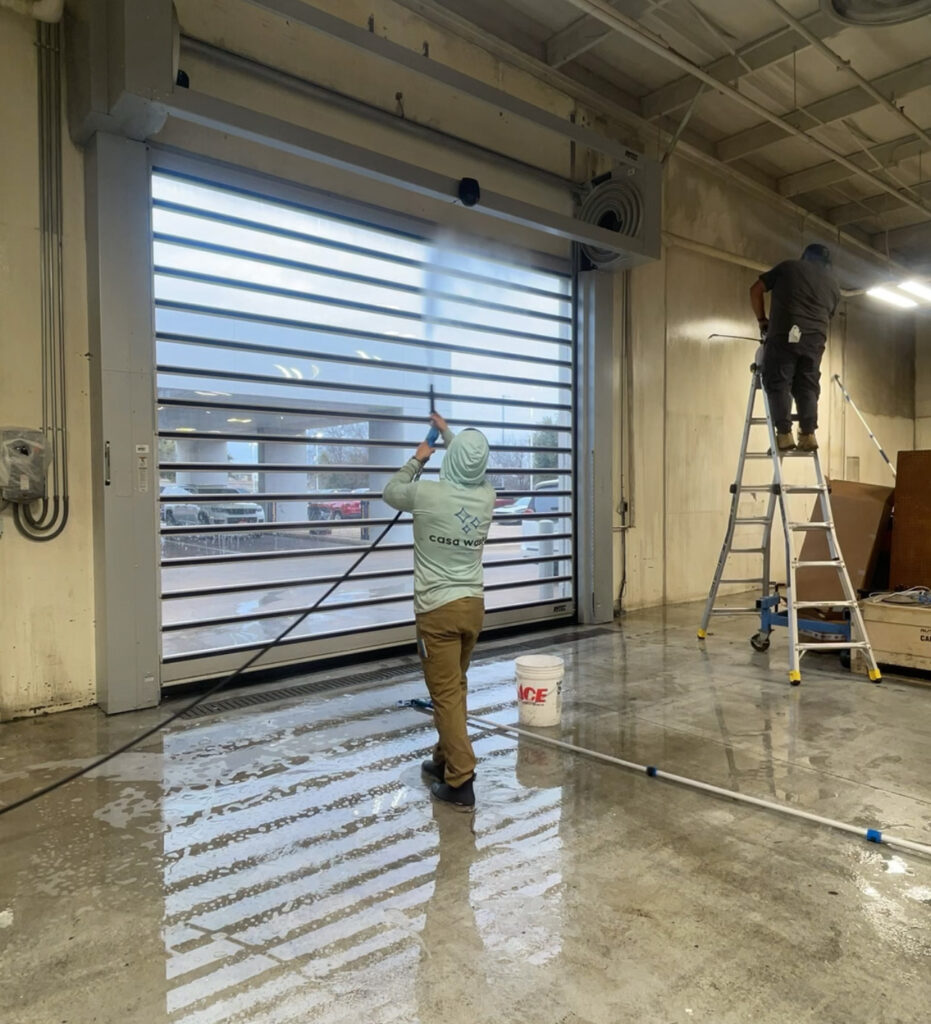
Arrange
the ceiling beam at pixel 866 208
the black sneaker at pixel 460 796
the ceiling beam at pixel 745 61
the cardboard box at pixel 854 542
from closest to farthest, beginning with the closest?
1. the black sneaker at pixel 460 796
2. the cardboard box at pixel 854 542
3. the ceiling beam at pixel 745 61
4. the ceiling beam at pixel 866 208

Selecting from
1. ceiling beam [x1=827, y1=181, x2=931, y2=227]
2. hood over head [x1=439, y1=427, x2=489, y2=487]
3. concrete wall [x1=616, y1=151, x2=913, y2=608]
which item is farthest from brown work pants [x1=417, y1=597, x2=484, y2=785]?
ceiling beam [x1=827, y1=181, x2=931, y2=227]

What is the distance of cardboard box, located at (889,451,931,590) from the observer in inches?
190

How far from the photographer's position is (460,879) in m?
2.15

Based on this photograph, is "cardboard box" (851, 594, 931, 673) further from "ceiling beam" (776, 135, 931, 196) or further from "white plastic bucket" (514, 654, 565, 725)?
"ceiling beam" (776, 135, 931, 196)

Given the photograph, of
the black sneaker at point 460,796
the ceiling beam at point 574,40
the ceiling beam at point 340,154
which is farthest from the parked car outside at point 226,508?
the ceiling beam at point 574,40

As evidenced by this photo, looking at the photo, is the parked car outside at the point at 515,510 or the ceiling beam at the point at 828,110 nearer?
the parked car outside at the point at 515,510

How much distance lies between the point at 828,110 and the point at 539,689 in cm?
651

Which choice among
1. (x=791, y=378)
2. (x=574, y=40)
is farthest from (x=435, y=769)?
(x=574, y=40)

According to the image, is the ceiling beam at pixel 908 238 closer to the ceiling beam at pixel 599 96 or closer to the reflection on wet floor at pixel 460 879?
the ceiling beam at pixel 599 96

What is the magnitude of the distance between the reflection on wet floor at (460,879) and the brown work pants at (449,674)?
20cm

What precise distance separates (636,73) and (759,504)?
14.9 feet

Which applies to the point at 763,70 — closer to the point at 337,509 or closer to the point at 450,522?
the point at 337,509

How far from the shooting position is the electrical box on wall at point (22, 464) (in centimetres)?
338

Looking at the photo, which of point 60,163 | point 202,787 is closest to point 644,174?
point 60,163
